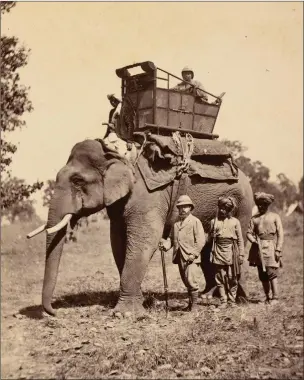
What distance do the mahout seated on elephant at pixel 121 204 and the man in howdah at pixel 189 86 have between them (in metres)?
1.84

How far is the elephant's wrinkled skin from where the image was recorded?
8.47m

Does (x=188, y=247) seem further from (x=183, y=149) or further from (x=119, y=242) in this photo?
(x=183, y=149)

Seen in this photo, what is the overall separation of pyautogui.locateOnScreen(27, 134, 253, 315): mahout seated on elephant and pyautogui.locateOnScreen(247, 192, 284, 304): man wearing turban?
4.12 feet

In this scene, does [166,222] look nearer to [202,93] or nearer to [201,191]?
[201,191]

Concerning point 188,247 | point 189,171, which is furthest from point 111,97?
point 188,247

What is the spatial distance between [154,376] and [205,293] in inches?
214

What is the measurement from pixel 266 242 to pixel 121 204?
259 cm

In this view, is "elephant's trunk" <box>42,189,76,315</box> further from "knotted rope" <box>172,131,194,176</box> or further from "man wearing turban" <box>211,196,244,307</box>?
"man wearing turban" <box>211,196,244,307</box>

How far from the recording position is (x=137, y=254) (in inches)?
347

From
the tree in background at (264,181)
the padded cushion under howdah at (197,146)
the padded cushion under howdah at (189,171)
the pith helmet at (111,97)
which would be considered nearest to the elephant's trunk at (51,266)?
the padded cushion under howdah at (189,171)

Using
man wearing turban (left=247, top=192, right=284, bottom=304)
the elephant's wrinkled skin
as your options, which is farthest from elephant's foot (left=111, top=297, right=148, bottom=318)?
man wearing turban (left=247, top=192, right=284, bottom=304)

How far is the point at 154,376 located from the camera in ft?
17.3

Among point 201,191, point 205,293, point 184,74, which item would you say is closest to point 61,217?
point 201,191

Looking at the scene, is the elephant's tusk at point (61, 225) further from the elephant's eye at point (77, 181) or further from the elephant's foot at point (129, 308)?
the elephant's foot at point (129, 308)
